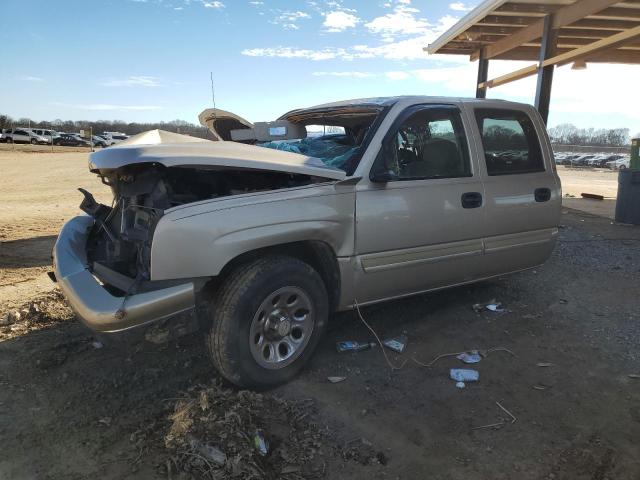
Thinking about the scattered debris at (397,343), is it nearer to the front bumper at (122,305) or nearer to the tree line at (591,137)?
the front bumper at (122,305)

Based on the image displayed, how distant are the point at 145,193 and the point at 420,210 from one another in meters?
2.00

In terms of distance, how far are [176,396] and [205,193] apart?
4.62 ft

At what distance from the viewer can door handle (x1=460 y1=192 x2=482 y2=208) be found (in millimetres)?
4145

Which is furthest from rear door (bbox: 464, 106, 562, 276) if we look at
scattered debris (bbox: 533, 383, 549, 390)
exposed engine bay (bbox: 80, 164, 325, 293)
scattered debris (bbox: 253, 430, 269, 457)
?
scattered debris (bbox: 253, 430, 269, 457)

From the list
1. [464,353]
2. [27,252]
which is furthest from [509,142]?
[27,252]

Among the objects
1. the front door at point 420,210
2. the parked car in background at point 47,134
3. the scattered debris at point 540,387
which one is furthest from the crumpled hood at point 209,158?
the parked car in background at point 47,134

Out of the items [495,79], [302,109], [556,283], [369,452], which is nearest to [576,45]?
[495,79]

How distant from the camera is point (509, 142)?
4625mm

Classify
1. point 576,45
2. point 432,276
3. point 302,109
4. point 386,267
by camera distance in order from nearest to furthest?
point 386,267 → point 432,276 → point 302,109 → point 576,45

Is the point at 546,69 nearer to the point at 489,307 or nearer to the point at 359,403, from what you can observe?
the point at 489,307

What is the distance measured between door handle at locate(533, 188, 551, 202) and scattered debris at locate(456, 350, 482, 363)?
1.67 meters

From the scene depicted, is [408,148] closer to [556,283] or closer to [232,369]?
[232,369]

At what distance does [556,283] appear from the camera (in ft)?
18.8

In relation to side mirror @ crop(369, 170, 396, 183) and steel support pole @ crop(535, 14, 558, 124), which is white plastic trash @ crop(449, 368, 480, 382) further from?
steel support pole @ crop(535, 14, 558, 124)
